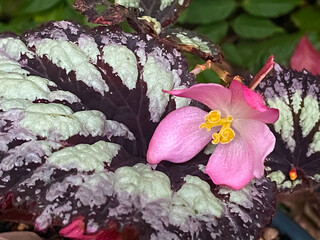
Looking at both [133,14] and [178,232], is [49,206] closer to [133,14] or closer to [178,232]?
[178,232]

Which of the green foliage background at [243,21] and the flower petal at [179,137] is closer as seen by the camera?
the flower petal at [179,137]

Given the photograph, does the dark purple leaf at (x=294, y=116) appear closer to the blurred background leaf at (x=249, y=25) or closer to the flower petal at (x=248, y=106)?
the flower petal at (x=248, y=106)

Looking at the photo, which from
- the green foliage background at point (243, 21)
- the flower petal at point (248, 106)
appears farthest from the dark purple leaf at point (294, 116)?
the green foliage background at point (243, 21)

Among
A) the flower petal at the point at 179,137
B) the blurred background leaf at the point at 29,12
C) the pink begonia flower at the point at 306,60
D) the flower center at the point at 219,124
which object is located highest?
the flower center at the point at 219,124

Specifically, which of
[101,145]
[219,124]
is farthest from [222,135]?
[101,145]

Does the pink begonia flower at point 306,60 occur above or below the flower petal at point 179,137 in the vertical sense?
below

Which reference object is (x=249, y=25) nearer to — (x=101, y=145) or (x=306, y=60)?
(x=306, y=60)

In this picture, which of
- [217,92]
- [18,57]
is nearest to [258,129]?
[217,92]

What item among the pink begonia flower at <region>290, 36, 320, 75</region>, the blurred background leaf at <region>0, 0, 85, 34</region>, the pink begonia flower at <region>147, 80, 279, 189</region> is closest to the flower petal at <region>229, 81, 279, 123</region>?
the pink begonia flower at <region>147, 80, 279, 189</region>
